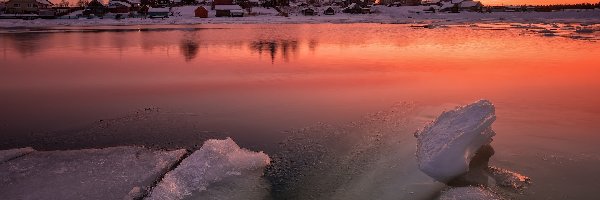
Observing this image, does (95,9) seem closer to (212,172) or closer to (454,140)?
(212,172)

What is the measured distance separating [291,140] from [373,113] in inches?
83.8

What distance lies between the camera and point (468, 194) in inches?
162

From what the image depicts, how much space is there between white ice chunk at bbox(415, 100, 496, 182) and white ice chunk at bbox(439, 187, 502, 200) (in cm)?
34

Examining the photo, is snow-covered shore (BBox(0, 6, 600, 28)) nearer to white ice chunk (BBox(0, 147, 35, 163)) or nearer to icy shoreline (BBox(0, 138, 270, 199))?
icy shoreline (BBox(0, 138, 270, 199))

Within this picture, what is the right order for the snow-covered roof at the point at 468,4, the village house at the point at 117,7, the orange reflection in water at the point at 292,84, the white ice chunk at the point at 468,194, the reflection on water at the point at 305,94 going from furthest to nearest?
1. the snow-covered roof at the point at 468,4
2. the village house at the point at 117,7
3. the orange reflection in water at the point at 292,84
4. the reflection on water at the point at 305,94
5. the white ice chunk at the point at 468,194

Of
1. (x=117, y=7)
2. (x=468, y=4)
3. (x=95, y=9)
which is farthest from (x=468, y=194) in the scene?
(x=468, y=4)

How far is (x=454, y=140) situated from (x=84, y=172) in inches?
163

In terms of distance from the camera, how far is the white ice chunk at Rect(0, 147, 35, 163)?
536 cm

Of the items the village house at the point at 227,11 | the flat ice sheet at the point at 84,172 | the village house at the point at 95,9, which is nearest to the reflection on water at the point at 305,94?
the flat ice sheet at the point at 84,172

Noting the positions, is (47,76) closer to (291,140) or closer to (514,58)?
(291,140)

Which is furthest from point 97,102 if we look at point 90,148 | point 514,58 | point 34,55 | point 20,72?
point 514,58

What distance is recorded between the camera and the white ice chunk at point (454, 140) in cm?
466

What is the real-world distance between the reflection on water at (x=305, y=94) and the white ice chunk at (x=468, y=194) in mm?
522

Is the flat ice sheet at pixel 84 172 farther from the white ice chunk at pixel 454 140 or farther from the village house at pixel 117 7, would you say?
the village house at pixel 117 7
